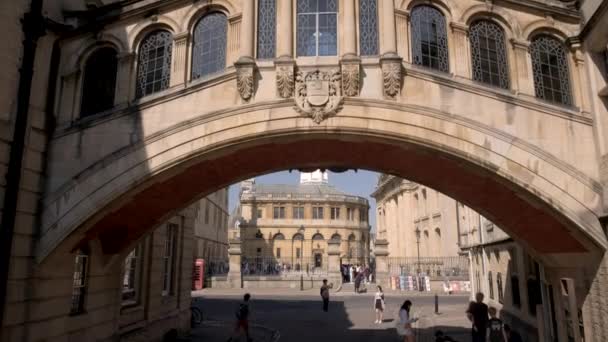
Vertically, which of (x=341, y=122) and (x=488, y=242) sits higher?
(x=341, y=122)

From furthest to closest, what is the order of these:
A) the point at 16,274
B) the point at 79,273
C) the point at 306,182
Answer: the point at 306,182 → the point at 79,273 → the point at 16,274

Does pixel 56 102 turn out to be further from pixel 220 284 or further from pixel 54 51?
pixel 220 284

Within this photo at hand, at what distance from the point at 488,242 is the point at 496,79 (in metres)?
10.4

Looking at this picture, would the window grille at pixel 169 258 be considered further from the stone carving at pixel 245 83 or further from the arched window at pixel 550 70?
the arched window at pixel 550 70

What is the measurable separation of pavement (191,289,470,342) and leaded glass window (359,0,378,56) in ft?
34.6

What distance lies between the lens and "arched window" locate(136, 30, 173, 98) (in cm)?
1030

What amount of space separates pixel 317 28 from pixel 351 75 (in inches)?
57.9

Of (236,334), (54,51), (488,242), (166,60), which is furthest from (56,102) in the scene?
(488,242)

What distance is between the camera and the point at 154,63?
10.4 m

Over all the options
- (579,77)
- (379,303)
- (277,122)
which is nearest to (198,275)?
(379,303)

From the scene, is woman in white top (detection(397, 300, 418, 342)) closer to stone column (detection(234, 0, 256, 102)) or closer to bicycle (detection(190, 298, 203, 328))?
stone column (detection(234, 0, 256, 102))

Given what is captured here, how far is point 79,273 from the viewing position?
1114cm

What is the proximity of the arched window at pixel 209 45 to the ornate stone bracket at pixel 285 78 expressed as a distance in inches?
53.5

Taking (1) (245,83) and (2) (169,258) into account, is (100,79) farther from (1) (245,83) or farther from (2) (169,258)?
(2) (169,258)
